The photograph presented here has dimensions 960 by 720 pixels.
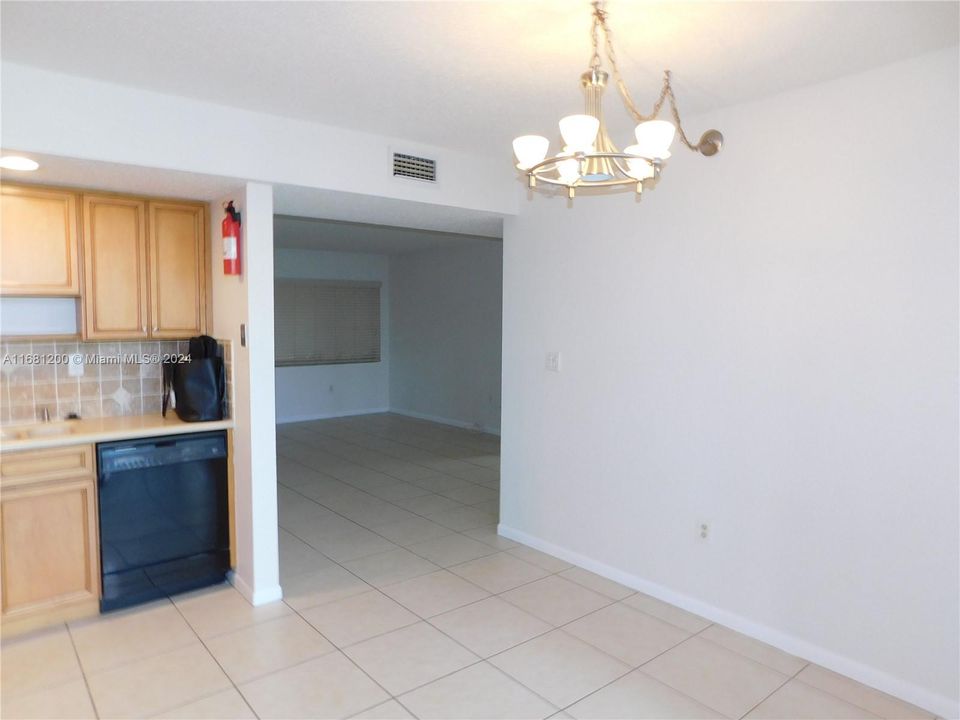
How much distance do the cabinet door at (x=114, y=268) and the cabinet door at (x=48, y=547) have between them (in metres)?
0.80

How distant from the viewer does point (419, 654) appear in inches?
109

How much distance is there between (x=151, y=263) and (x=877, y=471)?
140 inches

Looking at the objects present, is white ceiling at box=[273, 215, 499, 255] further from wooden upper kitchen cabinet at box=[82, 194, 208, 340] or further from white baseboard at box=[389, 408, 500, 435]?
wooden upper kitchen cabinet at box=[82, 194, 208, 340]

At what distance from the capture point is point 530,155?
6.03ft

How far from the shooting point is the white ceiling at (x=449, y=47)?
198 centimetres

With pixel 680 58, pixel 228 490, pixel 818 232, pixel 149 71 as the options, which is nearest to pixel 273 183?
pixel 149 71

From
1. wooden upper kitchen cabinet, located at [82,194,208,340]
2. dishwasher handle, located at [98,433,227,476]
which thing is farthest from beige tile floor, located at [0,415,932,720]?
wooden upper kitchen cabinet, located at [82,194,208,340]

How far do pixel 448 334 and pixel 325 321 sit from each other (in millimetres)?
1718

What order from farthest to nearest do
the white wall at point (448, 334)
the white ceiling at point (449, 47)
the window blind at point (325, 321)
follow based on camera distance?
the window blind at point (325, 321)
the white wall at point (448, 334)
the white ceiling at point (449, 47)

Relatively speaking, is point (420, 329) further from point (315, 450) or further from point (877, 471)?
point (877, 471)

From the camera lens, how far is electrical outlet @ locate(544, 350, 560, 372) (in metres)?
3.83

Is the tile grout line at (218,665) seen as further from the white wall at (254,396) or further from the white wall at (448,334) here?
the white wall at (448,334)

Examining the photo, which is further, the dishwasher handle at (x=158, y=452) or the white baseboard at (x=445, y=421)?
the white baseboard at (x=445, y=421)

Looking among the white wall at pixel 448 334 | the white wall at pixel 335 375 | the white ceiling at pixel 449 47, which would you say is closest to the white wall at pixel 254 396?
the white ceiling at pixel 449 47
